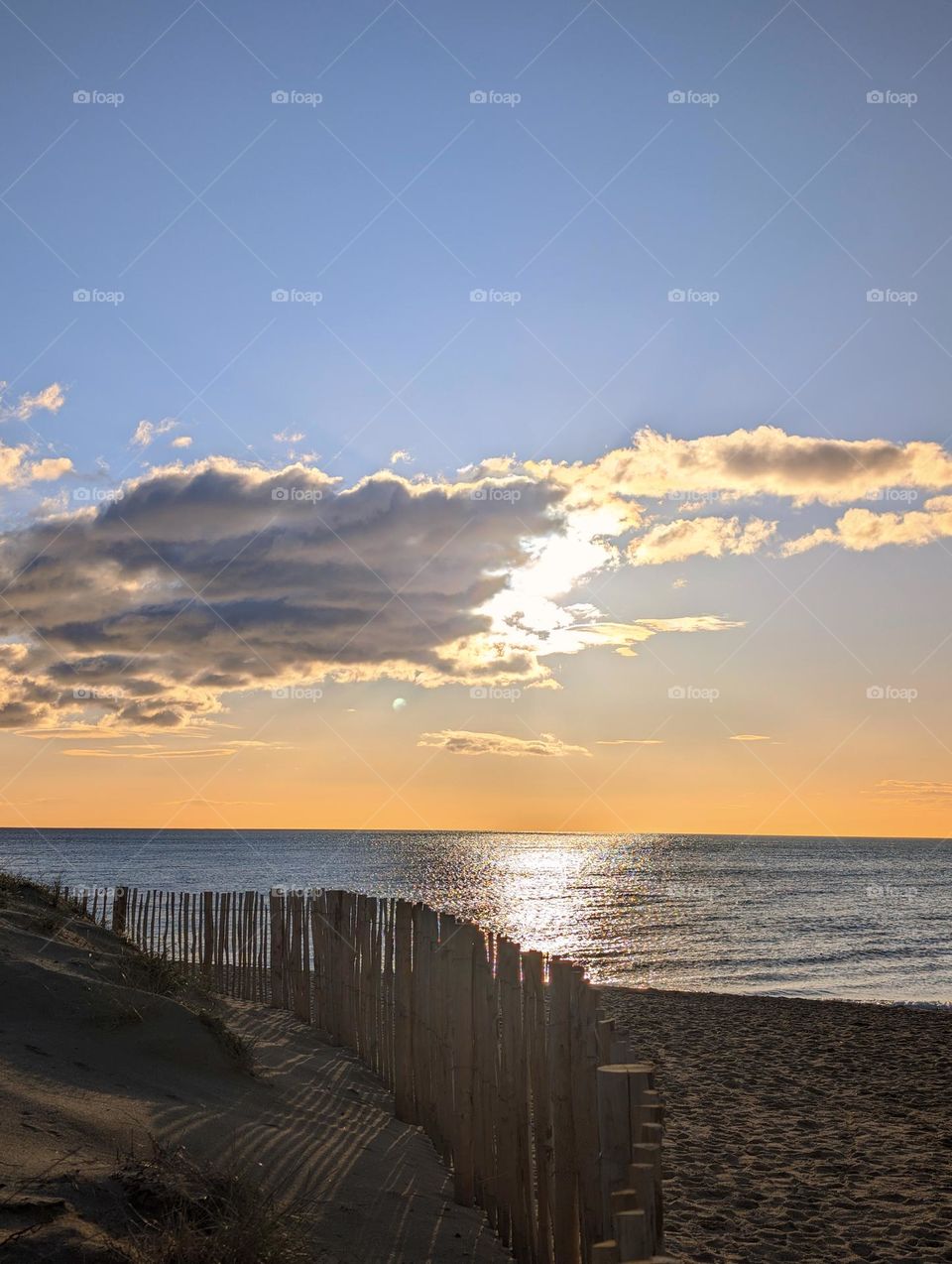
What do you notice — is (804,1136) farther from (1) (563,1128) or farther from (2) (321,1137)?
(1) (563,1128)

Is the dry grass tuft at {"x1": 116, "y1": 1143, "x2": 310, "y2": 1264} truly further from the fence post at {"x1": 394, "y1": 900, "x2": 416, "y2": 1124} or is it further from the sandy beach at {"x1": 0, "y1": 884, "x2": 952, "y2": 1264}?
the fence post at {"x1": 394, "y1": 900, "x2": 416, "y2": 1124}

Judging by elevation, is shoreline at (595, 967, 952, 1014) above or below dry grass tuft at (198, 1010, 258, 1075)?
below

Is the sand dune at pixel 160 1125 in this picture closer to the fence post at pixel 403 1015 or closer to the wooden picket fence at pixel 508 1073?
the fence post at pixel 403 1015

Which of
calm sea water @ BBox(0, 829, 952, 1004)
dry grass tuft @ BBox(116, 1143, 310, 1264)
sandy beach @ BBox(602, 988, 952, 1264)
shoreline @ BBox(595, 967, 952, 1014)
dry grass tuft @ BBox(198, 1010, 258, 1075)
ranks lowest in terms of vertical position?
calm sea water @ BBox(0, 829, 952, 1004)

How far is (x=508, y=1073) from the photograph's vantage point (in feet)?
16.6

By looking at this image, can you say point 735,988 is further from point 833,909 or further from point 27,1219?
point 833,909

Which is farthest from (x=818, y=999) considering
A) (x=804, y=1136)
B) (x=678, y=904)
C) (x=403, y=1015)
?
(x=678, y=904)

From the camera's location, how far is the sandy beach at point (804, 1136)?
6.02 metres

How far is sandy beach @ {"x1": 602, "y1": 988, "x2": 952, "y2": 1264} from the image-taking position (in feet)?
19.7

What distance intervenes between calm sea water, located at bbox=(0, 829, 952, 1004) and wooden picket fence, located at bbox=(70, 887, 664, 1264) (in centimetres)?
1245

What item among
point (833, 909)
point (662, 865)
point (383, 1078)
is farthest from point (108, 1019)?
point (662, 865)

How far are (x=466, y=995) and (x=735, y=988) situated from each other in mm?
17039

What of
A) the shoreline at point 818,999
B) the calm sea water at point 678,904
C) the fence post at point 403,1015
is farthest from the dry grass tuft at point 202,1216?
the calm sea water at point 678,904

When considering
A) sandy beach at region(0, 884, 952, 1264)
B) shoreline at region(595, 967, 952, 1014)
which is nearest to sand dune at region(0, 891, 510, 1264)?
sandy beach at region(0, 884, 952, 1264)
